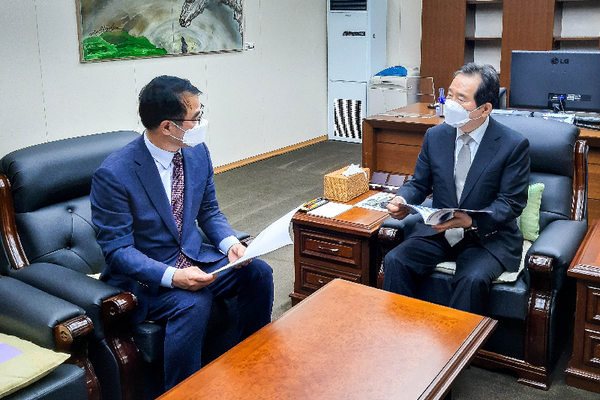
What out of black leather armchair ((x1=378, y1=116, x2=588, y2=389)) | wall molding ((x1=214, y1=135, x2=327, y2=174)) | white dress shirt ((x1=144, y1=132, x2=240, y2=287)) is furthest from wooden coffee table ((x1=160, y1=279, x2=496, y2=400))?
wall molding ((x1=214, y1=135, x2=327, y2=174))

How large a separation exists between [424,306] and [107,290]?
42.5 inches

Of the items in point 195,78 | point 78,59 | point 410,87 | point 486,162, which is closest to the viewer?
point 486,162

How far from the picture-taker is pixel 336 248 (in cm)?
301

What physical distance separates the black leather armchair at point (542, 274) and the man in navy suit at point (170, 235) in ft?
2.42

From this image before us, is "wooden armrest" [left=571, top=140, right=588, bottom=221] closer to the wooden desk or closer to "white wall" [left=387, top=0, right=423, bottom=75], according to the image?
the wooden desk

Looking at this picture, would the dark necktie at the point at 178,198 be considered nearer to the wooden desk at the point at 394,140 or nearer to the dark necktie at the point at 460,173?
the dark necktie at the point at 460,173

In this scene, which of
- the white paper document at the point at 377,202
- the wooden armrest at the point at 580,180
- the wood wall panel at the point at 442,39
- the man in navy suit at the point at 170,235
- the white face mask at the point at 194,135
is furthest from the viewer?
the wood wall panel at the point at 442,39

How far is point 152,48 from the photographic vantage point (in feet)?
17.8

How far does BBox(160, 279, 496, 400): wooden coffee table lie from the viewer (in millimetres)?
1698

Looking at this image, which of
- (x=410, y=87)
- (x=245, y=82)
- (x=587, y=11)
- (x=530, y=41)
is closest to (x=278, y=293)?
(x=245, y=82)

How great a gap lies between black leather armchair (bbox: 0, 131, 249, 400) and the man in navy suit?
0.30ft

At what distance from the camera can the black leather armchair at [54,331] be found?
183 centimetres

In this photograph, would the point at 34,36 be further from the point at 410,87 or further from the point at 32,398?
the point at 410,87

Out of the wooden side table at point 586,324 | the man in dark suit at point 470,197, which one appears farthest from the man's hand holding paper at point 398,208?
→ the wooden side table at point 586,324
